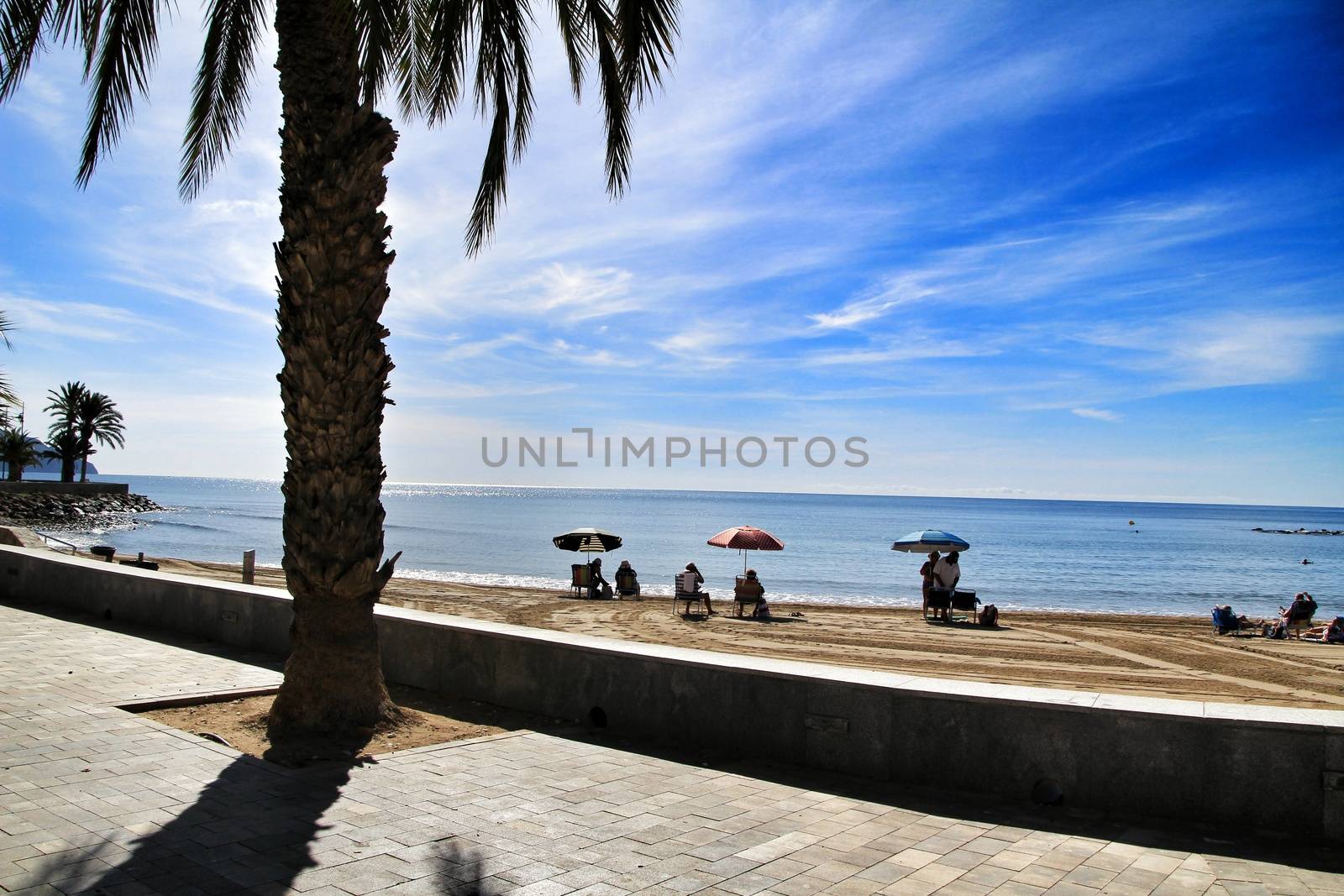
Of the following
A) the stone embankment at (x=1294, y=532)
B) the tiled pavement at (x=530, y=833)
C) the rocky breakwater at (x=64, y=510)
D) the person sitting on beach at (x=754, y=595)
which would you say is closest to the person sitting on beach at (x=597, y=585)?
the person sitting on beach at (x=754, y=595)

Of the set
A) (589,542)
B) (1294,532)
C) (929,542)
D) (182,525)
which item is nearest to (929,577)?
(929,542)

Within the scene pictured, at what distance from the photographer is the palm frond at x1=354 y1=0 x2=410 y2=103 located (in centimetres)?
679

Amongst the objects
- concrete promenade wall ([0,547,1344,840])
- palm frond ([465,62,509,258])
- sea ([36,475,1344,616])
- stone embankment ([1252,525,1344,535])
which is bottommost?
sea ([36,475,1344,616])

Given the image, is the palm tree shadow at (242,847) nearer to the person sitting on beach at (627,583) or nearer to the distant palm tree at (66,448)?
the person sitting on beach at (627,583)

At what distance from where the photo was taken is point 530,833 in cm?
426

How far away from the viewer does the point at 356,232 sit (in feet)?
20.3

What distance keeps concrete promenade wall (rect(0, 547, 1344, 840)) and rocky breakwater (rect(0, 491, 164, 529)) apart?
56125 mm

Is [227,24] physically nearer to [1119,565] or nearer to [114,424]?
[1119,565]

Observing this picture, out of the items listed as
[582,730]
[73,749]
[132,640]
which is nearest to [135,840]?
[73,749]

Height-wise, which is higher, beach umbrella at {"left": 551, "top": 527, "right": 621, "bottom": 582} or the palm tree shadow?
beach umbrella at {"left": 551, "top": 527, "right": 621, "bottom": 582}

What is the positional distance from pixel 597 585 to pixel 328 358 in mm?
21694

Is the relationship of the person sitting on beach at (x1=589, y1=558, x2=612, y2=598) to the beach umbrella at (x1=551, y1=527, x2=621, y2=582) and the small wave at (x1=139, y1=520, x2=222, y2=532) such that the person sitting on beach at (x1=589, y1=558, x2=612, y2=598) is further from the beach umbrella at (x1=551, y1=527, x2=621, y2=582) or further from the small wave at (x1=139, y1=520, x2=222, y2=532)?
the small wave at (x1=139, y1=520, x2=222, y2=532)

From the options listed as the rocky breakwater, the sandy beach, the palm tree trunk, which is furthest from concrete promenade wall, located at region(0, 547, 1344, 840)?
the rocky breakwater

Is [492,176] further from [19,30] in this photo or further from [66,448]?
[66,448]
